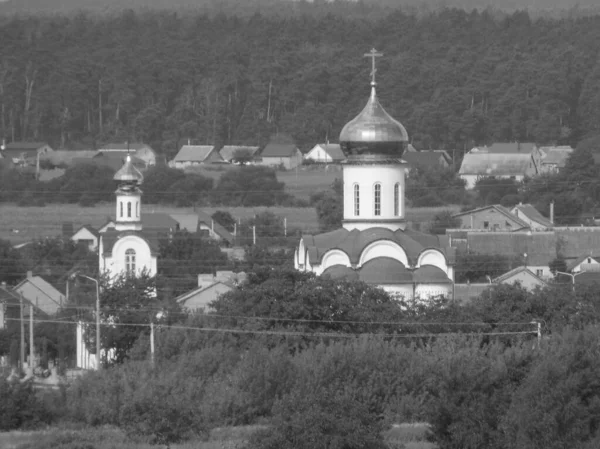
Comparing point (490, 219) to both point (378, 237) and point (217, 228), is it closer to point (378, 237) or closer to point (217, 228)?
point (217, 228)

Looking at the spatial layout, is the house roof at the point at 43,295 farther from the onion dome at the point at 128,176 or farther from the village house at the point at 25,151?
the village house at the point at 25,151

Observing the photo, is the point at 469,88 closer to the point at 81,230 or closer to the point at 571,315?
the point at 81,230

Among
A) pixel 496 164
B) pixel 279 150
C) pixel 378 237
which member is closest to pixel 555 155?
pixel 496 164

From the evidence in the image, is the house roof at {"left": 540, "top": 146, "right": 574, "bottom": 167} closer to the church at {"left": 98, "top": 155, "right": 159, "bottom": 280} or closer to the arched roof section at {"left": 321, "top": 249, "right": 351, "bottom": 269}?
the church at {"left": 98, "top": 155, "right": 159, "bottom": 280}

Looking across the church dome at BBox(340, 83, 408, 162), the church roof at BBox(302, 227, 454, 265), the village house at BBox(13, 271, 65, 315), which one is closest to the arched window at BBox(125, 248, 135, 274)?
the village house at BBox(13, 271, 65, 315)

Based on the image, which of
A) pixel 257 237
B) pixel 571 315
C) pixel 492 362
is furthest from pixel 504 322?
pixel 257 237

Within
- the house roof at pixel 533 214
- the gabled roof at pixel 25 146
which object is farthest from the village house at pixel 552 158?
the gabled roof at pixel 25 146
